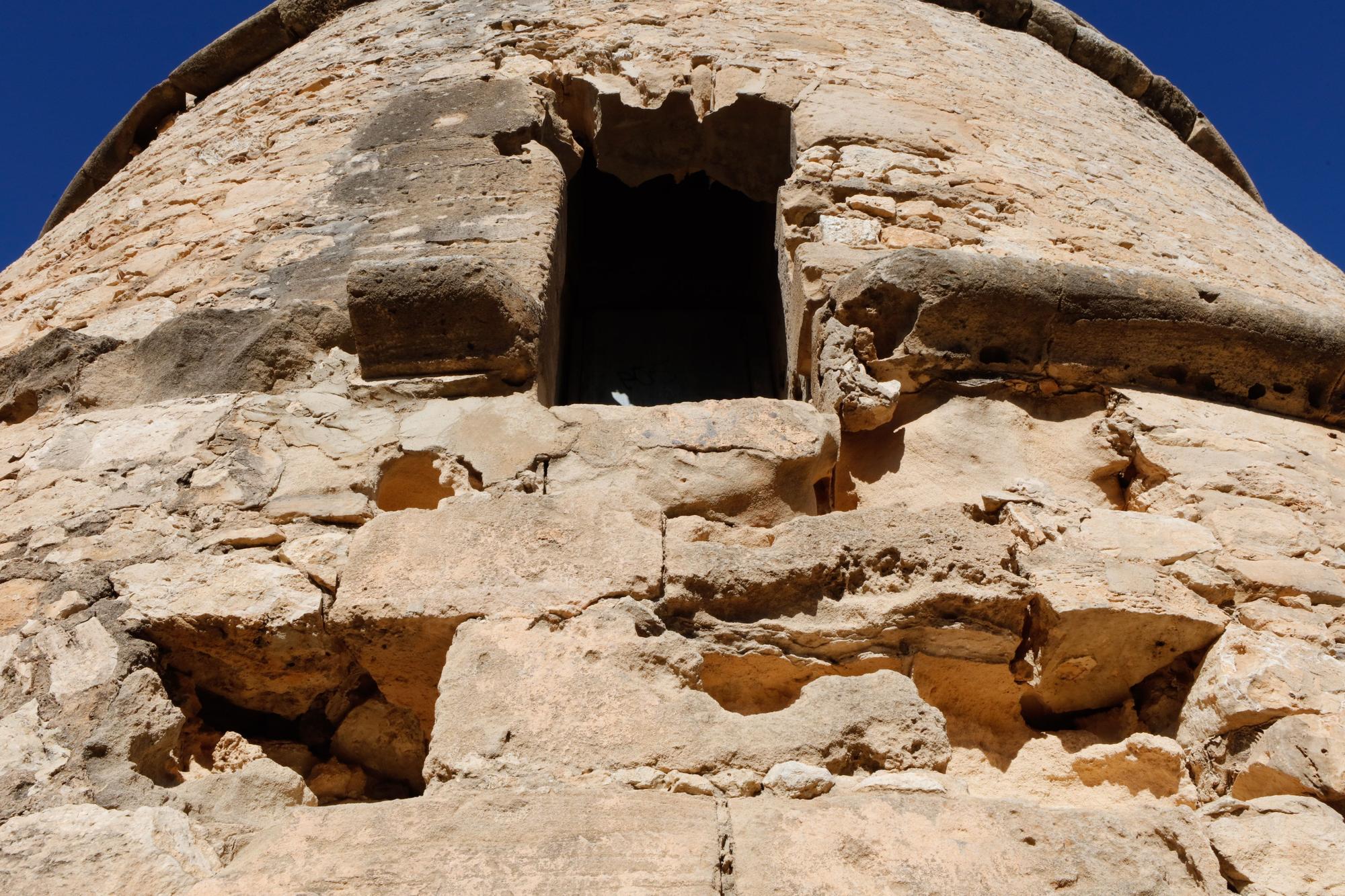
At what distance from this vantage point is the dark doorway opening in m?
4.38

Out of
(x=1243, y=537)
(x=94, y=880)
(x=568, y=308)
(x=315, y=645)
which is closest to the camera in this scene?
(x=94, y=880)

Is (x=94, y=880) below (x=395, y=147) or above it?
below

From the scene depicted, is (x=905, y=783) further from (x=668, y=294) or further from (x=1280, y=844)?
(x=668, y=294)

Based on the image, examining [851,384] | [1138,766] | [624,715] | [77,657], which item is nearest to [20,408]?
[77,657]

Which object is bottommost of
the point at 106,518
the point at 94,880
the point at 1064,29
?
the point at 94,880

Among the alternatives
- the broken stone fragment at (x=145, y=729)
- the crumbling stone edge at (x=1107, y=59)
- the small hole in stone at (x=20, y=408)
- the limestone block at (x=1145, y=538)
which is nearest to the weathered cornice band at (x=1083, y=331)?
the limestone block at (x=1145, y=538)

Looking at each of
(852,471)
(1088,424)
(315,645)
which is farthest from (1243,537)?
(315,645)

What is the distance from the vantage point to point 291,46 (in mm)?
4941

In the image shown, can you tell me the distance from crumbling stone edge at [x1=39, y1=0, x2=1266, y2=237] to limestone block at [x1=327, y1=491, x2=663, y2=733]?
3505 mm

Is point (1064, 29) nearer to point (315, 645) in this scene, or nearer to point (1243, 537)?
point (1243, 537)

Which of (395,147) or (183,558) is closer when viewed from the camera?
(183,558)

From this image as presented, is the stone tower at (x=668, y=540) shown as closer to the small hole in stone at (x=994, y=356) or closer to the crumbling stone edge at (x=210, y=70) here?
the small hole in stone at (x=994, y=356)

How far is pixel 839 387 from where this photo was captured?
8.65ft

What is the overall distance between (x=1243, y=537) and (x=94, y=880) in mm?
2145
